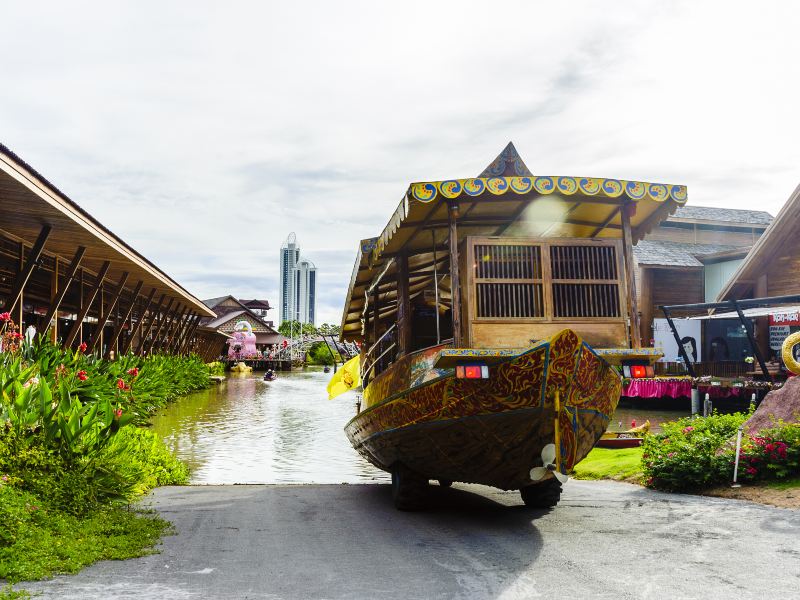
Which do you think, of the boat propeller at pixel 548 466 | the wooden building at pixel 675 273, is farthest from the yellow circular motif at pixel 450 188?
the wooden building at pixel 675 273

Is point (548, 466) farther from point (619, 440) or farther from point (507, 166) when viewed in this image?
point (619, 440)

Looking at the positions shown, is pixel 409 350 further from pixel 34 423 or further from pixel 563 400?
pixel 34 423

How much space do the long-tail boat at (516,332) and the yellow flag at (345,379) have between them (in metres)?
3.48

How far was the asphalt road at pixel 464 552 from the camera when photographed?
5055 millimetres

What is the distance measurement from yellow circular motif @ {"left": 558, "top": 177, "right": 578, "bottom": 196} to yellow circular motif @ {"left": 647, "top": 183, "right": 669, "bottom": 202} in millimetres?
888

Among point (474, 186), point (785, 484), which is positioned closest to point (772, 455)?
point (785, 484)

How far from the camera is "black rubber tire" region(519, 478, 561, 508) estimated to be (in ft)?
27.3

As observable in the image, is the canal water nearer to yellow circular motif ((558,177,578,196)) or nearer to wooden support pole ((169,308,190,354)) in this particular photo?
yellow circular motif ((558,177,578,196))

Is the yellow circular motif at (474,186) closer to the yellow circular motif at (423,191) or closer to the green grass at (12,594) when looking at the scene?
the yellow circular motif at (423,191)

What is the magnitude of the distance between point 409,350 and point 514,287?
85.9 inches

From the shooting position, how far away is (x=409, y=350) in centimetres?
927

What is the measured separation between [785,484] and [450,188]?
533cm

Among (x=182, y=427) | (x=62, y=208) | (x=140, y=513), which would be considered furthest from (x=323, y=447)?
(x=140, y=513)

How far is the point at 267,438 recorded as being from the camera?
1911 cm
